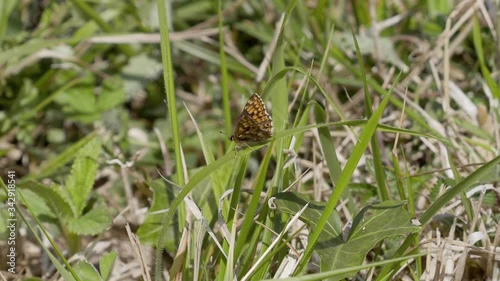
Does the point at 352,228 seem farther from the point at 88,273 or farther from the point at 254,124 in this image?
the point at 88,273

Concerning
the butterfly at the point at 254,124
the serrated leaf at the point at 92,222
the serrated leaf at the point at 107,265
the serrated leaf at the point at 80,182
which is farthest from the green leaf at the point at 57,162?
the butterfly at the point at 254,124

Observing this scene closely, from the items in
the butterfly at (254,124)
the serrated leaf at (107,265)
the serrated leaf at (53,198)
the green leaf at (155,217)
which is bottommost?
the serrated leaf at (107,265)

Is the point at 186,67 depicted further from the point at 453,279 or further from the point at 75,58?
the point at 453,279

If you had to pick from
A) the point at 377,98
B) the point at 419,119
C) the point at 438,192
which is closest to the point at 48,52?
the point at 377,98

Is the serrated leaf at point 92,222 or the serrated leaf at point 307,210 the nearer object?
the serrated leaf at point 307,210

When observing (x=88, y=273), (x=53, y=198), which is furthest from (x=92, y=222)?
(x=88, y=273)

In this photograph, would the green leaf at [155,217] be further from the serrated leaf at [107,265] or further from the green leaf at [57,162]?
the green leaf at [57,162]

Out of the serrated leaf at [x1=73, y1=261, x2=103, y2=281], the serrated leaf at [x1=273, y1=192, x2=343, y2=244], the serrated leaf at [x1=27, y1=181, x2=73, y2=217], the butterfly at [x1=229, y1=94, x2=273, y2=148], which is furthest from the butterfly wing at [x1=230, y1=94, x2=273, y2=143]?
the serrated leaf at [x1=27, y1=181, x2=73, y2=217]

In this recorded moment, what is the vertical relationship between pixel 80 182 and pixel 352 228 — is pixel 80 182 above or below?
above
